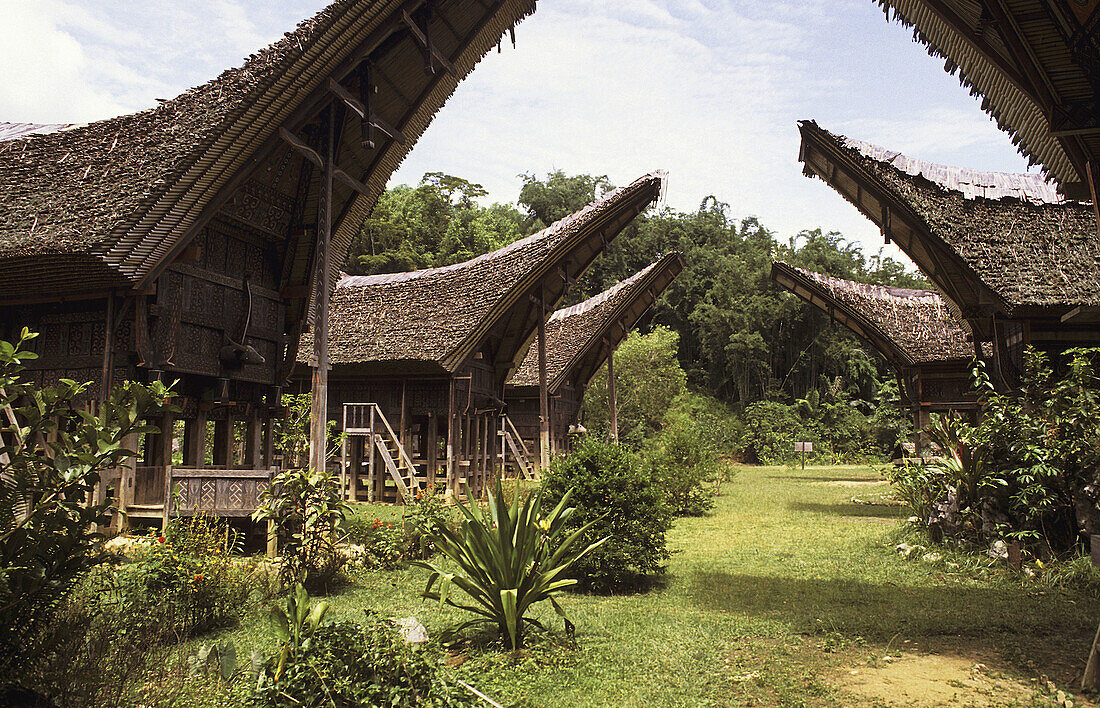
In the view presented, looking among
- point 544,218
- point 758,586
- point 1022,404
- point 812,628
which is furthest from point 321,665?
point 544,218

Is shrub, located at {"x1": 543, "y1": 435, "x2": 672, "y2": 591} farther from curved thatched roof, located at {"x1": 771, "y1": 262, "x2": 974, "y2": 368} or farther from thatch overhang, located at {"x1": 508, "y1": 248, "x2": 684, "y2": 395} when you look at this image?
thatch overhang, located at {"x1": 508, "y1": 248, "x2": 684, "y2": 395}

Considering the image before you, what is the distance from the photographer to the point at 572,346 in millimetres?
23891

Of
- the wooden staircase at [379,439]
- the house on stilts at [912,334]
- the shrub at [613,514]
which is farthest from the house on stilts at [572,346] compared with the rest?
the shrub at [613,514]

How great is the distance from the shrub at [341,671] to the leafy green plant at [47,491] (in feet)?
3.84

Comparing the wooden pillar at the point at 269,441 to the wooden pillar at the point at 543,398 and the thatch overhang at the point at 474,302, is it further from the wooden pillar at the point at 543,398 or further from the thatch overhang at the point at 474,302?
the wooden pillar at the point at 543,398

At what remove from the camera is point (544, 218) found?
55.0 metres

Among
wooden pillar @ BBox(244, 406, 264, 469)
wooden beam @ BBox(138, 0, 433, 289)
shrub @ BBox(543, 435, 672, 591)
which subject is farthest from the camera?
wooden pillar @ BBox(244, 406, 264, 469)

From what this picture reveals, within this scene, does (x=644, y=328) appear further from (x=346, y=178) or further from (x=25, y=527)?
(x=25, y=527)

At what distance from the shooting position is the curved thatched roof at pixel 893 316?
1872 cm

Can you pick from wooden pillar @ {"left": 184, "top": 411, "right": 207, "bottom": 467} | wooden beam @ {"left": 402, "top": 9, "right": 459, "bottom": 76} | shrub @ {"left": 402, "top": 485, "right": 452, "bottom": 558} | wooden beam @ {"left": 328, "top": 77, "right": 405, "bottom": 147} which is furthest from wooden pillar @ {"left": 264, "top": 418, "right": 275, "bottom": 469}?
wooden beam @ {"left": 402, "top": 9, "right": 459, "bottom": 76}

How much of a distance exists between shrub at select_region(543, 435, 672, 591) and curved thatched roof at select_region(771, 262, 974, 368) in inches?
496

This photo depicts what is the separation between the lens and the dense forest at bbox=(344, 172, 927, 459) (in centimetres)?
3938

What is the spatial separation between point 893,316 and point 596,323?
8.81 meters

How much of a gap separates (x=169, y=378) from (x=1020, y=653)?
1060 cm
